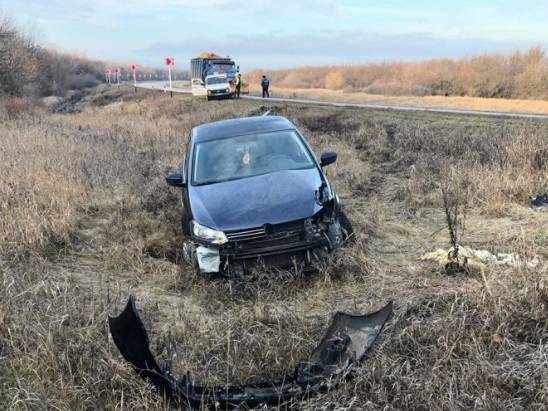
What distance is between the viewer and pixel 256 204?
5363 mm

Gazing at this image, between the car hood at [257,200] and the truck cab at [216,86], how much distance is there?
96.7 feet

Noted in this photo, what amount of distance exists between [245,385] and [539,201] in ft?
20.5

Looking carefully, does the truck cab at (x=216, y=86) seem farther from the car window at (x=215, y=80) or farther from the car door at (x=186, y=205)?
the car door at (x=186, y=205)

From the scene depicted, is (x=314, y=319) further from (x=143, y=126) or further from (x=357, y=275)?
(x=143, y=126)

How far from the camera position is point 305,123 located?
19047 mm

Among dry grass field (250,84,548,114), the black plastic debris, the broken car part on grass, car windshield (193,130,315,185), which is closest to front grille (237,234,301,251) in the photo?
car windshield (193,130,315,185)

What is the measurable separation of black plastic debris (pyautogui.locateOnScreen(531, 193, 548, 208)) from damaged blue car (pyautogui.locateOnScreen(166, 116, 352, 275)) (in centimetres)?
354

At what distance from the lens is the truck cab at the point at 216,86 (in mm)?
34344

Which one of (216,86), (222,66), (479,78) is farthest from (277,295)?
(479,78)

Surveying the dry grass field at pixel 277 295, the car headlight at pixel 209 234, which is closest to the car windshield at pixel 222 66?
the dry grass field at pixel 277 295

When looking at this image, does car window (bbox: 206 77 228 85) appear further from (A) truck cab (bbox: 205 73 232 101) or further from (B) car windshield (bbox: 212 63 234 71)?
(B) car windshield (bbox: 212 63 234 71)

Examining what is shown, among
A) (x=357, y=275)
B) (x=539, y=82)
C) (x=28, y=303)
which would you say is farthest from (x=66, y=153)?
(x=539, y=82)

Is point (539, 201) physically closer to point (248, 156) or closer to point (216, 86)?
point (248, 156)

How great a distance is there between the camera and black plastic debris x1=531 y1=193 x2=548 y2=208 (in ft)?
25.4
